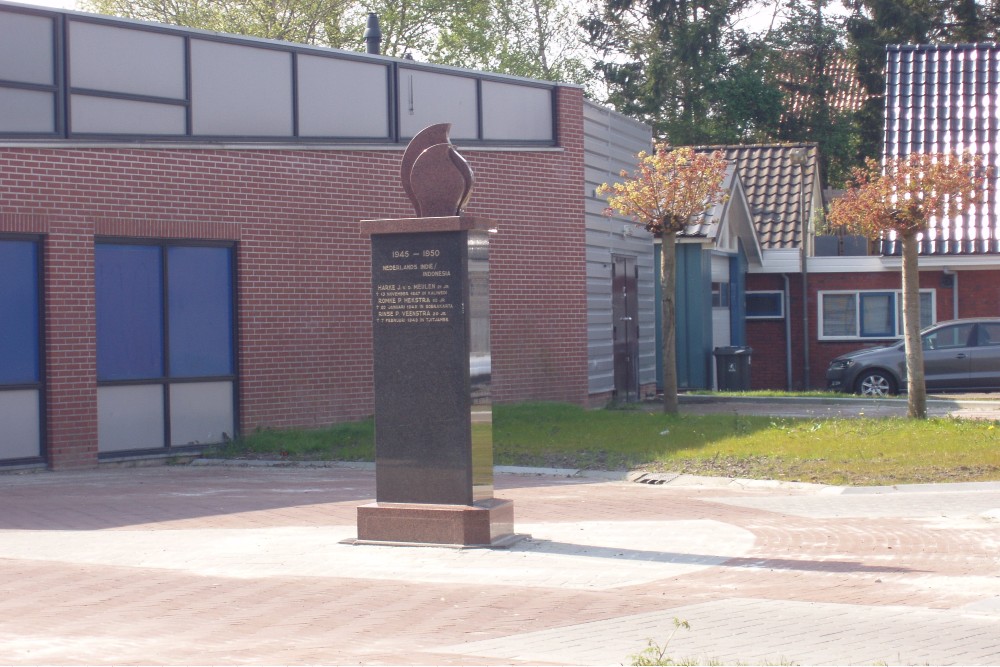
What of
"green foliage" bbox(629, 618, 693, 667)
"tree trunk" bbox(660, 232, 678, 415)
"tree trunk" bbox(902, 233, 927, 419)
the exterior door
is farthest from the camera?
the exterior door

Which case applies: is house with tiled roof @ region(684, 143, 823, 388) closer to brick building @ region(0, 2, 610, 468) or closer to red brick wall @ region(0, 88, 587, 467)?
red brick wall @ region(0, 88, 587, 467)

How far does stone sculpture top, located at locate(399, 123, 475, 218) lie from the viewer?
9.62 m

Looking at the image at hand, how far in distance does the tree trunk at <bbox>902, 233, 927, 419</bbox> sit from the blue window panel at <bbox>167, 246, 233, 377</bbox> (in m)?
8.99

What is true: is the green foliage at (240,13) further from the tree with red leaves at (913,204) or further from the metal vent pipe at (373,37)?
the tree with red leaves at (913,204)

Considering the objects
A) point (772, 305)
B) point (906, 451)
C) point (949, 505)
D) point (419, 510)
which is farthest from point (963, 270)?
point (419, 510)

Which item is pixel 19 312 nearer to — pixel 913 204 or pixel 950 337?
pixel 913 204

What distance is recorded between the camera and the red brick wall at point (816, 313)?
88.4ft

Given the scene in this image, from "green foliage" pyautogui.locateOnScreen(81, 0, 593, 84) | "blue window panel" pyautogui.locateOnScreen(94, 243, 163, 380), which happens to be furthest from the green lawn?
"green foliage" pyautogui.locateOnScreen(81, 0, 593, 84)

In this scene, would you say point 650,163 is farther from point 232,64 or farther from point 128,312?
point 128,312

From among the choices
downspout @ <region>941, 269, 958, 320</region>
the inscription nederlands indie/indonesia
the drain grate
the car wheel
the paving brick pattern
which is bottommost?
the paving brick pattern

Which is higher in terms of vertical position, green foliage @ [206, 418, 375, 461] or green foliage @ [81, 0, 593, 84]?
green foliage @ [81, 0, 593, 84]

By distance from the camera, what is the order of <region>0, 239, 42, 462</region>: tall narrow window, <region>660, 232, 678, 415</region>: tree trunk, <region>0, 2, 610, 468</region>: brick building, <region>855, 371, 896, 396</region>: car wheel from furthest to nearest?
<region>855, 371, 896, 396</region>: car wheel → <region>660, 232, 678, 415</region>: tree trunk → <region>0, 2, 610, 468</region>: brick building → <region>0, 239, 42, 462</region>: tall narrow window

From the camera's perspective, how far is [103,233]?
50.4 feet

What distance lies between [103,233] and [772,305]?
17.9m
